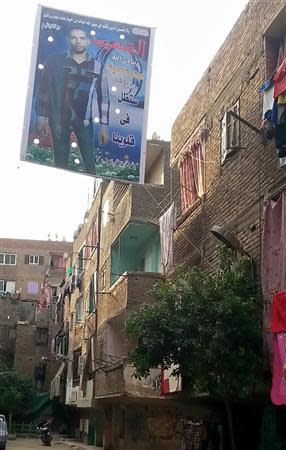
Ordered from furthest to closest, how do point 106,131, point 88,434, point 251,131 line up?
point 88,434
point 106,131
point 251,131

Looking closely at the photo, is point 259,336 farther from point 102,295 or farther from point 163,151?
point 102,295

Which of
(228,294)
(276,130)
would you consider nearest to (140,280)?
(228,294)

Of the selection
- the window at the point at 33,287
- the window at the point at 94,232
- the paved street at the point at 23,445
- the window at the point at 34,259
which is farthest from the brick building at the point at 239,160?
the window at the point at 34,259

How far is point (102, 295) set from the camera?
23188 mm

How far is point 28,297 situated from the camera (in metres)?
67.0

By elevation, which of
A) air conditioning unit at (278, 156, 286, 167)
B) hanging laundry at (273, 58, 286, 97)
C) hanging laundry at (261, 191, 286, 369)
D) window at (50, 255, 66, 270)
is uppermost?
window at (50, 255, 66, 270)

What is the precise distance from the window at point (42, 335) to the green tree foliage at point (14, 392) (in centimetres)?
590

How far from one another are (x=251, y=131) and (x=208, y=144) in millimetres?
2560

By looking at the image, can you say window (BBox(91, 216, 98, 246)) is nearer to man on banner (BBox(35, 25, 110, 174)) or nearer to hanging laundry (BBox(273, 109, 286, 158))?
man on banner (BBox(35, 25, 110, 174))

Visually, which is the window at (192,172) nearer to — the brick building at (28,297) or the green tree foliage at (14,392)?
the green tree foliage at (14,392)

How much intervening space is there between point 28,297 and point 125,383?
166 ft

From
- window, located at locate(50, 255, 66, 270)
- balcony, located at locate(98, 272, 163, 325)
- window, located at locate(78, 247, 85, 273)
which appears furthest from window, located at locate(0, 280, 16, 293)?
balcony, located at locate(98, 272, 163, 325)

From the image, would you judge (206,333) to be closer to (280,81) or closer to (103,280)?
(280,81)

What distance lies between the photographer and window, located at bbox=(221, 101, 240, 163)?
1184 centimetres
